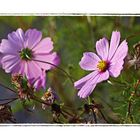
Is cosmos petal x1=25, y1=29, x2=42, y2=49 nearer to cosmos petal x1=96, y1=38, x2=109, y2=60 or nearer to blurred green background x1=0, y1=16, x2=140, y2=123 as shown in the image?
blurred green background x1=0, y1=16, x2=140, y2=123

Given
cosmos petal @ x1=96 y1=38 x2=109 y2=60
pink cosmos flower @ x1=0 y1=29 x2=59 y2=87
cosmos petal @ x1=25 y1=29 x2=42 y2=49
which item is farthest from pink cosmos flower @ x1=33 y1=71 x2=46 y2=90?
cosmos petal @ x1=96 y1=38 x2=109 y2=60

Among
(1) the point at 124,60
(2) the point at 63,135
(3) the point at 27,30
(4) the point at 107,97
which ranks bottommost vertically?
(2) the point at 63,135

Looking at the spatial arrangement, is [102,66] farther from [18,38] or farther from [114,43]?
[18,38]

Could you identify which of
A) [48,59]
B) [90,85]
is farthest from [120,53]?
[48,59]

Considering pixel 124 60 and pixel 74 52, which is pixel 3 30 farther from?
pixel 124 60

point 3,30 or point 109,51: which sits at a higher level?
point 3,30
